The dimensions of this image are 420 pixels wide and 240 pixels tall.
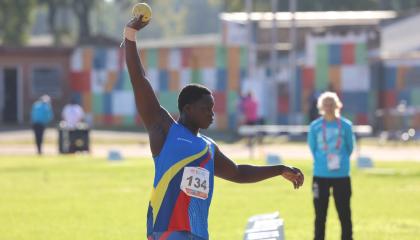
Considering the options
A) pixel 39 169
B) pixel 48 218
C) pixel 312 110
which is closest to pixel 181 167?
pixel 48 218

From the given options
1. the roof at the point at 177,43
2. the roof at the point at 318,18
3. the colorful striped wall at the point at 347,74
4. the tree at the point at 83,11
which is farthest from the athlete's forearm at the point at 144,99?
the tree at the point at 83,11

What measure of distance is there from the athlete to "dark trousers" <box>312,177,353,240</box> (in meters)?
6.12

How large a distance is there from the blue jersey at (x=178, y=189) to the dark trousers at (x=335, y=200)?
6.21 meters

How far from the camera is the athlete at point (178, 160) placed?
25.9 feet

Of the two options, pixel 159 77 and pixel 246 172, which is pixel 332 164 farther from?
pixel 159 77

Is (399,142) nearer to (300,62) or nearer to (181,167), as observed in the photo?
(300,62)

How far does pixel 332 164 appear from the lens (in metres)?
14.0

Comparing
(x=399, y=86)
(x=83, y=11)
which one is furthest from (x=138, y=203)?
(x=83, y=11)

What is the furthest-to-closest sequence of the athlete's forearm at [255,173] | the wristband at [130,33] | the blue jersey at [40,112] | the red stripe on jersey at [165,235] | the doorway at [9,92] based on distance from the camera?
the doorway at [9,92]
the blue jersey at [40,112]
the athlete's forearm at [255,173]
the wristband at [130,33]
the red stripe on jersey at [165,235]

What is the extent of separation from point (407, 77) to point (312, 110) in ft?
40.9

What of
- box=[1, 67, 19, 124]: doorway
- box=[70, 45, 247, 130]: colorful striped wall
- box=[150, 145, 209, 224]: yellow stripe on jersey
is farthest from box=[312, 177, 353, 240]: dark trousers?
box=[1, 67, 19, 124]: doorway

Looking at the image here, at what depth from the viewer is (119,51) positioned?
55.3 metres

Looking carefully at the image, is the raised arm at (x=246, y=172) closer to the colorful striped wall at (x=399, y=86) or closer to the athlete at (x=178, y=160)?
the athlete at (x=178, y=160)

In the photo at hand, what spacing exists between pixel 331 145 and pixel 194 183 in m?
6.40
